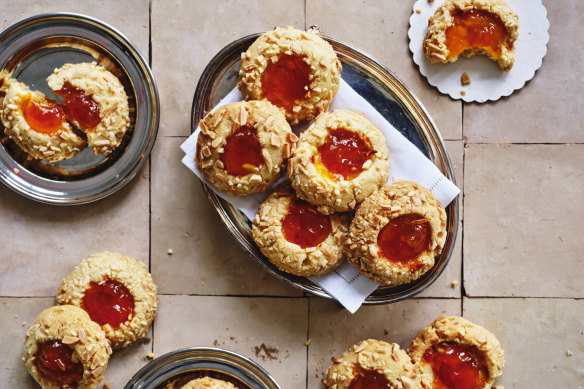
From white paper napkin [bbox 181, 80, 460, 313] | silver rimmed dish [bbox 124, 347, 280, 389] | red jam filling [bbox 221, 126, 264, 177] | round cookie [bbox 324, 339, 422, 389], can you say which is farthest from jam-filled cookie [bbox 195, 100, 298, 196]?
round cookie [bbox 324, 339, 422, 389]

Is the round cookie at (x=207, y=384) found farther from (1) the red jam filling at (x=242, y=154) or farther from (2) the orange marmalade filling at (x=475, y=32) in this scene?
(2) the orange marmalade filling at (x=475, y=32)

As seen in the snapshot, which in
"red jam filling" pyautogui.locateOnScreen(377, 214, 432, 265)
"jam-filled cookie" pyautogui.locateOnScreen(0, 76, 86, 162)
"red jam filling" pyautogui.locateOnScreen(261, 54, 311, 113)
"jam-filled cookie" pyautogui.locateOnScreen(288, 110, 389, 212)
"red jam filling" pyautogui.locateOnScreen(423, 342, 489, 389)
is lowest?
"red jam filling" pyautogui.locateOnScreen(423, 342, 489, 389)

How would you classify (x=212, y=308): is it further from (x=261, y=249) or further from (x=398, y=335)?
(x=398, y=335)

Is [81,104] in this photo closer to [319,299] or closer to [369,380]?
[319,299]

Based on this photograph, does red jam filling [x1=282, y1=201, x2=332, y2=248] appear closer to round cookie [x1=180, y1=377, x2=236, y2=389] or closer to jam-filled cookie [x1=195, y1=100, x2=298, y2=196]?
jam-filled cookie [x1=195, y1=100, x2=298, y2=196]

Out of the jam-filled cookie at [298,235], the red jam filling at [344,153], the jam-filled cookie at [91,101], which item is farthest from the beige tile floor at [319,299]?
the red jam filling at [344,153]

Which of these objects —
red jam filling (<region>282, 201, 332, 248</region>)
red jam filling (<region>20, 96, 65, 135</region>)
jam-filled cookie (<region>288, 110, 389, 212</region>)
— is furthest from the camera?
red jam filling (<region>20, 96, 65, 135</region>)
